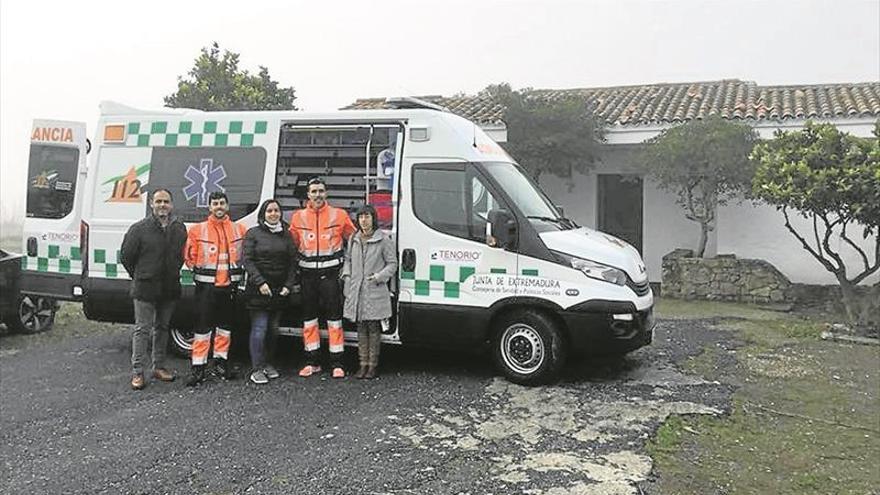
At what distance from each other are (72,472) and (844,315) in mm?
10581

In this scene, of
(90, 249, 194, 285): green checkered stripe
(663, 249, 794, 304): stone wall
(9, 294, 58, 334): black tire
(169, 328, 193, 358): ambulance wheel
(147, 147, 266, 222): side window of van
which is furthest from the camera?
(663, 249, 794, 304): stone wall

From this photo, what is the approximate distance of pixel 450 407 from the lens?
5723 mm

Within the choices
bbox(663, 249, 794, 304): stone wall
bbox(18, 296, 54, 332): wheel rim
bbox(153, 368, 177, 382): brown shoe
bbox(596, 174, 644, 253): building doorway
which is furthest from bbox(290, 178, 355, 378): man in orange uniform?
bbox(596, 174, 644, 253): building doorway

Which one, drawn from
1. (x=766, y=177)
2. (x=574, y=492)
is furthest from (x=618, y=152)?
(x=574, y=492)

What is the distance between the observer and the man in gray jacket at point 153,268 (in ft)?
20.6

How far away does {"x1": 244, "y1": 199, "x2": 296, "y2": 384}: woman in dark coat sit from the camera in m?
6.26

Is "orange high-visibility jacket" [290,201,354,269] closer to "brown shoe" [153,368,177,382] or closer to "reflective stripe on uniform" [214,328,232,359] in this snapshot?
"reflective stripe on uniform" [214,328,232,359]

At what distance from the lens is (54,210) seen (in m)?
8.96

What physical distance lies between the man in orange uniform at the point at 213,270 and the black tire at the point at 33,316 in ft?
12.8

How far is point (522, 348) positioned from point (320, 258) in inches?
73.6

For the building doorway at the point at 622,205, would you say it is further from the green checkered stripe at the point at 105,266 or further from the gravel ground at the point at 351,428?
the green checkered stripe at the point at 105,266

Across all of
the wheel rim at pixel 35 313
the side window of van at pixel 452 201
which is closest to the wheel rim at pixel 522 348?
the side window of van at pixel 452 201

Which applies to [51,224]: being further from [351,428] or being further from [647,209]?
[647,209]

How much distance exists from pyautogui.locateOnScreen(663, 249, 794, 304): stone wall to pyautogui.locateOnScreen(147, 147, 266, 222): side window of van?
8.15 metres
